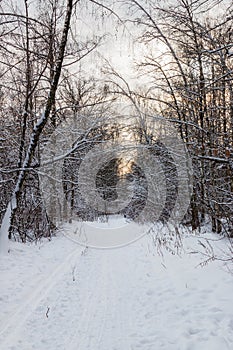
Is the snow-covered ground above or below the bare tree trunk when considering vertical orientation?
below

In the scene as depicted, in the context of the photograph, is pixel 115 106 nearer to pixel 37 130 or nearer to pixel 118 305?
pixel 37 130

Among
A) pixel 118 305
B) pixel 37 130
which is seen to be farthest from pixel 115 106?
pixel 118 305

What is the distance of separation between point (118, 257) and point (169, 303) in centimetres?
416

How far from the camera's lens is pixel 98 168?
17.4 metres

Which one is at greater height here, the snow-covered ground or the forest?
the forest

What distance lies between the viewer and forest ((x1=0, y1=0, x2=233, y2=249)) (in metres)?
5.56

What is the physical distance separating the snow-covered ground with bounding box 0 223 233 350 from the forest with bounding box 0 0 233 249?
52.6 inches

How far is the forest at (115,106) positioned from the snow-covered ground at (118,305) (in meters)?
1.34

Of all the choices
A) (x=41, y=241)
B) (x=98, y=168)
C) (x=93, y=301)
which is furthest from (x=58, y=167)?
(x=93, y=301)

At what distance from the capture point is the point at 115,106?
37.6ft

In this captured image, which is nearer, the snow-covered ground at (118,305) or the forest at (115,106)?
the snow-covered ground at (118,305)

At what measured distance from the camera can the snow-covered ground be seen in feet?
10.7

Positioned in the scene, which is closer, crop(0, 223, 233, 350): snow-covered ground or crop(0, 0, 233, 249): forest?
crop(0, 223, 233, 350): snow-covered ground

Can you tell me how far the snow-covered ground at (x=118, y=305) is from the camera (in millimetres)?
3254
